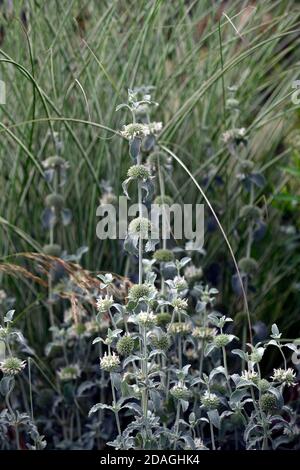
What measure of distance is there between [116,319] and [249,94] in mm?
932

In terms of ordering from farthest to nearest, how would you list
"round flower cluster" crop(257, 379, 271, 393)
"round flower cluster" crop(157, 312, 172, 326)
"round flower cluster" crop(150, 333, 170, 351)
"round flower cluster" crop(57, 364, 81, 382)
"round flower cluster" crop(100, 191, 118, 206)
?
1. "round flower cluster" crop(100, 191, 118, 206)
2. "round flower cluster" crop(57, 364, 81, 382)
3. "round flower cluster" crop(157, 312, 172, 326)
4. "round flower cluster" crop(150, 333, 170, 351)
5. "round flower cluster" crop(257, 379, 271, 393)

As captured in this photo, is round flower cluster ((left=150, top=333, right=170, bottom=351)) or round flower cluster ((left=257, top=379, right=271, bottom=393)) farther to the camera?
round flower cluster ((left=150, top=333, right=170, bottom=351))

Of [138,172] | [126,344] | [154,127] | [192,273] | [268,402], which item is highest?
[154,127]

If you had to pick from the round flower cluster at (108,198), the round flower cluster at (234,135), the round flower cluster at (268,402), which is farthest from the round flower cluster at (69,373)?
the round flower cluster at (234,135)

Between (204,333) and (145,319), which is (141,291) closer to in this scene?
(145,319)

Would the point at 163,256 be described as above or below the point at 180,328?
above

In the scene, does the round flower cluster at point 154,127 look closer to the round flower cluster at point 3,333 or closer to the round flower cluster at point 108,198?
the round flower cluster at point 108,198

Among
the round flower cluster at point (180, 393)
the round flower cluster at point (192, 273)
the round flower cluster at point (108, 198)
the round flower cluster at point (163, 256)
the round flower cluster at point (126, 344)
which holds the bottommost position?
the round flower cluster at point (180, 393)

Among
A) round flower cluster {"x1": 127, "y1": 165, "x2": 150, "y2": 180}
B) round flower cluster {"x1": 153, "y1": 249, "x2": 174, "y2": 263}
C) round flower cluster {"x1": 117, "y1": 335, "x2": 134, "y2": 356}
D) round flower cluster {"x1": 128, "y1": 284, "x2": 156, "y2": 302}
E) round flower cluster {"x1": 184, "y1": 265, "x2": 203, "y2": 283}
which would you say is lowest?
round flower cluster {"x1": 117, "y1": 335, "x2": 134, "y2": 356}

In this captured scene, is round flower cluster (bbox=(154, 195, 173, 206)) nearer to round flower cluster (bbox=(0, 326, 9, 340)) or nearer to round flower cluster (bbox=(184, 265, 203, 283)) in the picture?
round flower cluster (bbox=(184, 265, 203, 283))

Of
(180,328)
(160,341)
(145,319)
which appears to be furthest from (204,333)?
(145,319)

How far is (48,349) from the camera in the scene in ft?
6.18

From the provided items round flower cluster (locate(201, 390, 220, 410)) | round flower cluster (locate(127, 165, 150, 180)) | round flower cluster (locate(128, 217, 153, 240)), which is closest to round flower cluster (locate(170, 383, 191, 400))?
round flower cluster (locate(201, 390, 220, 410))
